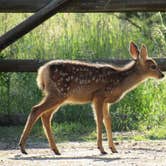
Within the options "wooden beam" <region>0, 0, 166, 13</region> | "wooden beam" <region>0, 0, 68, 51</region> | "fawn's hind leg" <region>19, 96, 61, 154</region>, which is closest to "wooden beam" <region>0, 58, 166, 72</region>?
"wooden beam" <region>0, 0, 68, 51</region>

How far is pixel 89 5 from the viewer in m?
12.3

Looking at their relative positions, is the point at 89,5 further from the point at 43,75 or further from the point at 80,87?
the point at 43,75

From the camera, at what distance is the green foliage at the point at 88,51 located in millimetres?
13984

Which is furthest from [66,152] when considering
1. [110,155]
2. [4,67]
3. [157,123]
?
[157,123]

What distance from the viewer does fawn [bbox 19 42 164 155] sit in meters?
10.8

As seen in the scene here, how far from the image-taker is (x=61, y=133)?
13133 millimetres

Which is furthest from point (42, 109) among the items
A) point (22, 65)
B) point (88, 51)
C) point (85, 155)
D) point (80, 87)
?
point (88, 51)

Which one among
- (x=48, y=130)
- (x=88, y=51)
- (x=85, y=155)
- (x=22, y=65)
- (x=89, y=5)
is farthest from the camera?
(x=88, y=51)

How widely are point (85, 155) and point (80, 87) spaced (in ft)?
3.24

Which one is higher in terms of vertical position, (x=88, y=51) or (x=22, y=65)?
(x=88, y=51)

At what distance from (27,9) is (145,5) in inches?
66.3

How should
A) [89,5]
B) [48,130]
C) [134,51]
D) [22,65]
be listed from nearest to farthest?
[48,130], [134,51], [89,5], [22,65]

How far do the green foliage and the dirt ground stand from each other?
1925 mm

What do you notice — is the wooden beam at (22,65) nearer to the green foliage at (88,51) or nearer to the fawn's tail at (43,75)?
the green foliage at (88,51)
